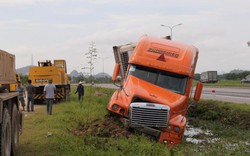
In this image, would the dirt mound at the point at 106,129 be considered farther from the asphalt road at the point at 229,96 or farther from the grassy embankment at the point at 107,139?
the asphalt road at the point at 229,96

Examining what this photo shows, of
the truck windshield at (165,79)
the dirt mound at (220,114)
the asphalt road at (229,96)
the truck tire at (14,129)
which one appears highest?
the truck windshield at (165,79)

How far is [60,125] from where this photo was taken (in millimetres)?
13703

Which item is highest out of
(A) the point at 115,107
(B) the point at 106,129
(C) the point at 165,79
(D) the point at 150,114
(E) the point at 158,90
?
(C) the point at 165,79

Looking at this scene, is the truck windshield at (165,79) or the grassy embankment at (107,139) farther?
the truck windshield at (165,79)

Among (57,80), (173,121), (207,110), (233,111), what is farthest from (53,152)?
(57,80)

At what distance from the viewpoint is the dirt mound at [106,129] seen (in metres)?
11.4

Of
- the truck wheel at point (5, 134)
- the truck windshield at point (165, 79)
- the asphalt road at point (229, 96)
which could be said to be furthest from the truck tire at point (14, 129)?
the asphalt road at point (229, 96)

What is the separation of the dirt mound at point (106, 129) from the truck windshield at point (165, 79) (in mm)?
1717

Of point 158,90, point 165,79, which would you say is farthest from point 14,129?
point 165,79

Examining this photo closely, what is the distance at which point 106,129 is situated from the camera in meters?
11.9

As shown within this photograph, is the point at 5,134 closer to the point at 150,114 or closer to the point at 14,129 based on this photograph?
the point at 14,129

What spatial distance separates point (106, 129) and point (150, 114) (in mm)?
1664

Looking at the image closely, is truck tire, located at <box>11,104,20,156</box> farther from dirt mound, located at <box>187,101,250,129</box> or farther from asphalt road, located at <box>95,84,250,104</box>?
asphalt road, located at <box>95,84,250,104</box>

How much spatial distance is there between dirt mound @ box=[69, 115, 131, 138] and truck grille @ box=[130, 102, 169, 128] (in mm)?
583
